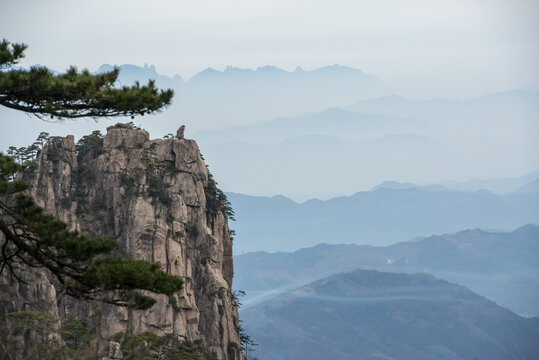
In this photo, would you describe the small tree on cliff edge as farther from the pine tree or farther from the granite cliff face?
the granite cliff face

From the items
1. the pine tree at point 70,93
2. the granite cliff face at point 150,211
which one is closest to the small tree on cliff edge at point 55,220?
the pine tree at point 70,93

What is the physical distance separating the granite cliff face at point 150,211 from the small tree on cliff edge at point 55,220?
3652cm

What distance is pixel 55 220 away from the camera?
27266 mm

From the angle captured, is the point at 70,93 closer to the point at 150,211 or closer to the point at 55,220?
the point at 55,220

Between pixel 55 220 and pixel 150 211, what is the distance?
3988cm

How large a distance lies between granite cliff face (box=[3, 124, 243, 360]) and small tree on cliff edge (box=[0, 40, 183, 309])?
36.5 metres

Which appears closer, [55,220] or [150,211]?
[55,220]

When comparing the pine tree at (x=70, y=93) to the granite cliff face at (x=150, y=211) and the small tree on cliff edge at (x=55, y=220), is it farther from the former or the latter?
the granite cliff face at (x=150, y=211)

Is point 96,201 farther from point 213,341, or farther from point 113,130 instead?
point 213,341

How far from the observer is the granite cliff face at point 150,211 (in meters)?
65.5

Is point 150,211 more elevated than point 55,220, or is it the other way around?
point 150,211

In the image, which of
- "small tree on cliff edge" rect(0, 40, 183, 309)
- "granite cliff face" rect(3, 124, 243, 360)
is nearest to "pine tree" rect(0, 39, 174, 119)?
"small tree on cliff edge" rect(0, 40, 183, 309)

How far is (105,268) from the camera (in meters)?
25.7

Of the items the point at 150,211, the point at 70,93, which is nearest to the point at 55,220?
the point at 70,93
